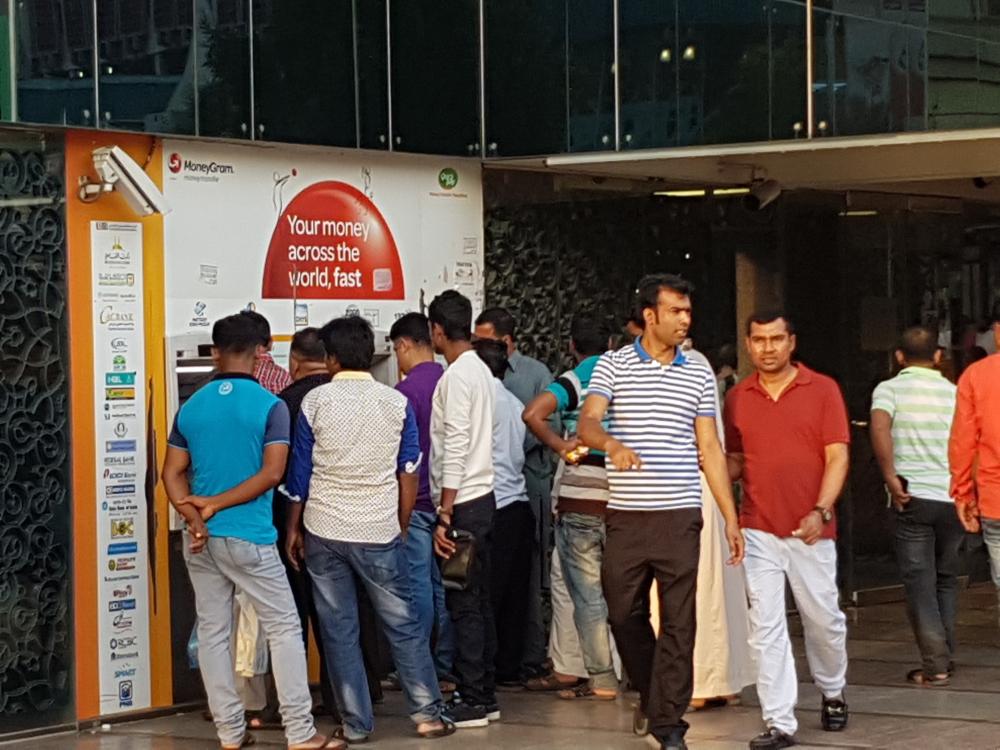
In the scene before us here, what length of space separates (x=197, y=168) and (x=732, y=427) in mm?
3274

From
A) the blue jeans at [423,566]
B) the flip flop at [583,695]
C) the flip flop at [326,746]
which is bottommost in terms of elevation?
the flip flop at [583,695]

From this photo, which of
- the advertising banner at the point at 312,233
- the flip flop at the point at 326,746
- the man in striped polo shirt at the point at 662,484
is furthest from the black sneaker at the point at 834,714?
the advertising banner at the point at 312,233

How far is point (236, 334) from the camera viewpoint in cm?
868

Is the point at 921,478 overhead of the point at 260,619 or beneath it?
overhead

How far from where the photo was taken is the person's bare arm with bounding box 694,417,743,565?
8164 mm

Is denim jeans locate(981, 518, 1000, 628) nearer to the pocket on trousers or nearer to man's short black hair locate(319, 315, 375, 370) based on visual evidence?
man's short black hair locate(319, 315, 375, 370)

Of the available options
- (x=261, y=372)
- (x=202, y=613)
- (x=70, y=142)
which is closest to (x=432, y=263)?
(x=261, y=372)

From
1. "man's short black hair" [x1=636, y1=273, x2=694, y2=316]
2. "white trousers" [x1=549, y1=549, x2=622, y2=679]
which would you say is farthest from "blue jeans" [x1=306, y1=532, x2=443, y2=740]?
"man's short black hair" [x1=636, y1=273, x2=694, y2=316]

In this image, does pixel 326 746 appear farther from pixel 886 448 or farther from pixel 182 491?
pixel 886 448

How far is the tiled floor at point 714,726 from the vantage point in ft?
Result: 29.1

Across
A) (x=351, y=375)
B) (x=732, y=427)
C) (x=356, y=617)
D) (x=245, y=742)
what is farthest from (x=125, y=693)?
(x=732, y=427)

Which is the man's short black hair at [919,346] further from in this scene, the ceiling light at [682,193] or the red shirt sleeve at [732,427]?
the ceiling light at [682,193]

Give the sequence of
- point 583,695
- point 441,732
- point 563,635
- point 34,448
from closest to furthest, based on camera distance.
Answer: point 441,732 < point 34,448 < point 583,695 < point 563,635

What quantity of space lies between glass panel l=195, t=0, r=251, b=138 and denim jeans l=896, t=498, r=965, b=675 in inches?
169
